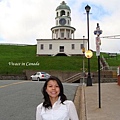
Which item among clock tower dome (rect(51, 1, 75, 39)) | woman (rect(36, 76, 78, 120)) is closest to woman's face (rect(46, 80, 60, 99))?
woman (rect(36, 76, 78, 120))

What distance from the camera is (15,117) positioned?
898 cm

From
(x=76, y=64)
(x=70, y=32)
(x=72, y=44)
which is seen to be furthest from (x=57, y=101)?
(x=70, y=32)

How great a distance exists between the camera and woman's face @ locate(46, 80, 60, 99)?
3705 mm

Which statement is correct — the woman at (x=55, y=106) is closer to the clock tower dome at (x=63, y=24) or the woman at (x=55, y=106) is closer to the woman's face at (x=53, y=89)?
the woman's face at (x=53, y=89)

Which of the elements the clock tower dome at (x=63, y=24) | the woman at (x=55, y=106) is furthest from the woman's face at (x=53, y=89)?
the clock tower dome at (x=63, y=24)

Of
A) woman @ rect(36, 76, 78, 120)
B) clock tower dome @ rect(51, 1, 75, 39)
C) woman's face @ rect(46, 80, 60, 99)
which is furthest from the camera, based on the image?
clock tower dome @ rect(51, 1, 75, 39)

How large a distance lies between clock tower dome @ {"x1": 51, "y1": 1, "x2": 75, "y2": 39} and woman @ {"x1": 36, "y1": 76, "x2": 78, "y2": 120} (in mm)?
67475

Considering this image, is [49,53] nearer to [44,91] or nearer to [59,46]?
[59,46]

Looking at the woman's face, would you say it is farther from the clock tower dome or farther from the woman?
the clock tower dome

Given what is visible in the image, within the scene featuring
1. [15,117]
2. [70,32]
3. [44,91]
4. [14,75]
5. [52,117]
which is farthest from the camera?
[70,32]

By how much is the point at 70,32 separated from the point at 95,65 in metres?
21.9

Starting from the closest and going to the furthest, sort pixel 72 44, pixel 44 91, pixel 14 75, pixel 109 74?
pixel 44 91 < pixel 109 74 < pixel 14 75 < pixel 72 44

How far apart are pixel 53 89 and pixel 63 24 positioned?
70.9m

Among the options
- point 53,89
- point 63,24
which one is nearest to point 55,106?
point 53,89
